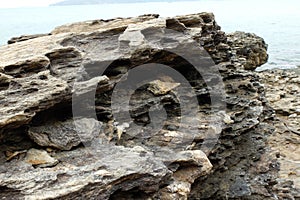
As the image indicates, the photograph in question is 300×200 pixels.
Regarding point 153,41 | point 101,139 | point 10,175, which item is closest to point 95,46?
point 153,41

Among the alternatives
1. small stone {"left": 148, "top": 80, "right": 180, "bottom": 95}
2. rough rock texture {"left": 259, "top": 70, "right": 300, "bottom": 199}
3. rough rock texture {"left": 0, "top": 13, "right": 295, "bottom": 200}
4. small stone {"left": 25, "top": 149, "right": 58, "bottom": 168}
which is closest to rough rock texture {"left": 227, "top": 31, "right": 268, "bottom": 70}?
rough rock texture {"left": 259, "top": 70, "right": 300, "bottom": 199}

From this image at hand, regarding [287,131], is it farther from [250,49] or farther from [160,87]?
[250,49]

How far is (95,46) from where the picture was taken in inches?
598

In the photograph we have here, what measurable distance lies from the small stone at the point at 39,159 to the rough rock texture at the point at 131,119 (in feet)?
0.19

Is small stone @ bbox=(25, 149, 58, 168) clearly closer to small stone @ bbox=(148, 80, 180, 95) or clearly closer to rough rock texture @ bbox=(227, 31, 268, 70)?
small stone @ bbox=(148, 80, 180, 95)

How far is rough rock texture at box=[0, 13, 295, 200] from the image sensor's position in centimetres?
1075

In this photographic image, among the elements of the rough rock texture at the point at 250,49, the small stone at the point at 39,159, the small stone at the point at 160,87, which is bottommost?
the rough rock texture at the point at 250,49

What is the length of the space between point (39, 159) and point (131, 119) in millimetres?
4094

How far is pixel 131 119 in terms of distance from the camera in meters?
14.0

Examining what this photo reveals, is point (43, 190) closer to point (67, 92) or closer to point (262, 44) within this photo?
point (67, 92)

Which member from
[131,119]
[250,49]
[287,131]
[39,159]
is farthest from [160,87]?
[250,49]

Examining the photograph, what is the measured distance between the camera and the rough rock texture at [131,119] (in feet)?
35.3

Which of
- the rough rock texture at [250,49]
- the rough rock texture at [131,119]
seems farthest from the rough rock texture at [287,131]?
the rough rock texture at [250,49]

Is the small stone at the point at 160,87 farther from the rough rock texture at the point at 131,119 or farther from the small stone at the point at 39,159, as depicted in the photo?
the small stone at the point at 39,159
